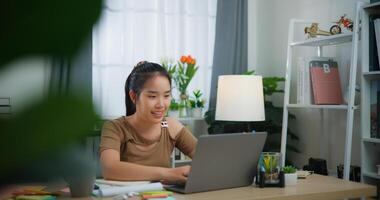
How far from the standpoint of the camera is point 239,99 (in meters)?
2.98

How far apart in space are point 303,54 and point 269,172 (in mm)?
2082

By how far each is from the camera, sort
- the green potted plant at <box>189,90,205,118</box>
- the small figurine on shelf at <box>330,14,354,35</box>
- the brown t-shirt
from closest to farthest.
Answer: the brown t-shirt → the small figurine on shelf at <box>330,14,354,35</box> → the green potted plant at <box>189,90,205,118</box>

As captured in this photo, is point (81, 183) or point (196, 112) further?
point (196, 112)

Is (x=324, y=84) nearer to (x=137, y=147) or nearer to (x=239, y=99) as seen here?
(x=239, y=99)

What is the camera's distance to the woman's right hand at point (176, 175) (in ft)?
5.74

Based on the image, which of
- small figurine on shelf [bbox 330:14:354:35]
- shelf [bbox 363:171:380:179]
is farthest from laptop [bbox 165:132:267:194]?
small figurine on shelf [bbox 330:14:354:35]

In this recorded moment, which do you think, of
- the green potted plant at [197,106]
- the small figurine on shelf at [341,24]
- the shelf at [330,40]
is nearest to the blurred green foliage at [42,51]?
the shelf at [330,40]

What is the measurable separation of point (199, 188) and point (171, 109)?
1923 mm

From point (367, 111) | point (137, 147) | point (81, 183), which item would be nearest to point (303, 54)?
point (367, 111)

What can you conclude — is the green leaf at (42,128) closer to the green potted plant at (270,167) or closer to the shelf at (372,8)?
the green potted plant at (270,167)

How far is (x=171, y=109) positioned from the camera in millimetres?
3525

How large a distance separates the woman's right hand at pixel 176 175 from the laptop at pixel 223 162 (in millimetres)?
38

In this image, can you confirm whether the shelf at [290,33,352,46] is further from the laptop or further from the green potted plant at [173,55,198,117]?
the laptop

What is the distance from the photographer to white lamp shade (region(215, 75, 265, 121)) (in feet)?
9.78
